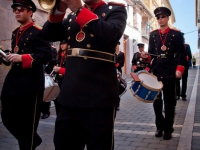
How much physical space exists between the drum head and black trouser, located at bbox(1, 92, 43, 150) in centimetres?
174

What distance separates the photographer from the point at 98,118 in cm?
197

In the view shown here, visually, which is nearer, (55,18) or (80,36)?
(80,36)

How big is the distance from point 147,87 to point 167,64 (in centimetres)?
66

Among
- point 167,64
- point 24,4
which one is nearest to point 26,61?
point 24,4

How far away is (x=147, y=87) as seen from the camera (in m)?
3.97

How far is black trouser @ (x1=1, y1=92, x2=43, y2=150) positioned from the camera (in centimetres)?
297

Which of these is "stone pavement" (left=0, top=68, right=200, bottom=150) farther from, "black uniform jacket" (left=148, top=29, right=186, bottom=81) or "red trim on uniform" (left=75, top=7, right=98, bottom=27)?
→ "red trim on uniform" (left=75, top=7, right=98, bottom=27)

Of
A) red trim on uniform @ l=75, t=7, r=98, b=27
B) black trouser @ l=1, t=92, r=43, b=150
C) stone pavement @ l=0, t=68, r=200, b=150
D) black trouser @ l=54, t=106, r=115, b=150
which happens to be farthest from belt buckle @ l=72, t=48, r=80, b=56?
stone pavement @ l=0, t=68, r=200, b=150

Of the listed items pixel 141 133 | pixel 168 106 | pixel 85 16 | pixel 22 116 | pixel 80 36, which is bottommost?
pixel 141 133

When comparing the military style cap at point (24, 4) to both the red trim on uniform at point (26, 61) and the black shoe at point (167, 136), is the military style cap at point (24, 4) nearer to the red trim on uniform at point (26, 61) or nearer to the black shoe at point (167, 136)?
the red trim on uniform at point (26, 61)

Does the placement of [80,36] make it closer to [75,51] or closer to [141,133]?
[75,51]

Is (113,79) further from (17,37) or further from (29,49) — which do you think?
(17,37)

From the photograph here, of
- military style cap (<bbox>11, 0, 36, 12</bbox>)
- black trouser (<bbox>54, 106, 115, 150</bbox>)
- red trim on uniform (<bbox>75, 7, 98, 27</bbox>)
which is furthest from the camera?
military style cap (<bbox>11, 0, 36, 12</bbox>)

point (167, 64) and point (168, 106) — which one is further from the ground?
point (167, 64)
